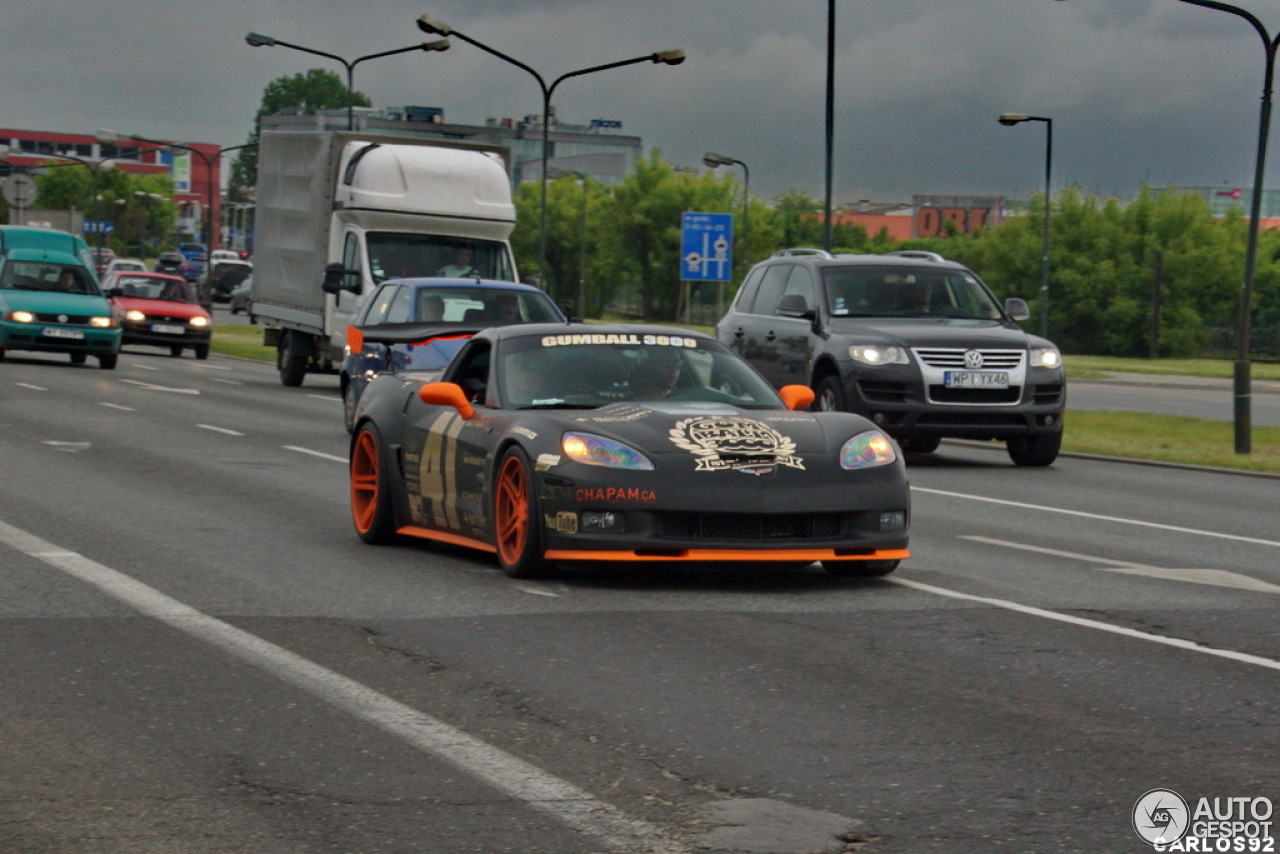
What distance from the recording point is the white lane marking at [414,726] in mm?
5180

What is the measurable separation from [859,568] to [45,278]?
29073mm

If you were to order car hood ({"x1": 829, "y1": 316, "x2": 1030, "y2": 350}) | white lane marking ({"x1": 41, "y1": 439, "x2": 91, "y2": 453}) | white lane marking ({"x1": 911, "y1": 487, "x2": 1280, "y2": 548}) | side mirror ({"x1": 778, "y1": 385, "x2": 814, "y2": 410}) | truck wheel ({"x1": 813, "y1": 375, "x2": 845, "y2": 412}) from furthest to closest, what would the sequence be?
truck wheel ({"x1": 813, "y1": 375, "x2": 845, "y2": 412})
car hood ({"x1": 829, "y1": 316, "x2": 1030, "y2": 350})
white lane marking ({"x1": 41, "y1": 439, "x2": 91, "y2": 453})
white lane marking ({"x1": 911, "y1": 487, "x2": 1280, "y2": 548})
side mirror ({"x1": 778, "y1": 385, "x2": 814, "y2": 410})

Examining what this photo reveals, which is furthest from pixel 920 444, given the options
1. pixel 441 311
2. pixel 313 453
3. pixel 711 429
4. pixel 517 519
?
pixel 517 519

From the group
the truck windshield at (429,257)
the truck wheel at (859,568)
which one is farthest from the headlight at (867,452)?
the truck windshield at (429,257)

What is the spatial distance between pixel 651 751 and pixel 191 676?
1.94 metres

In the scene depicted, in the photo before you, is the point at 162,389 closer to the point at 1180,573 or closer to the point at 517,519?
the point at 517,519

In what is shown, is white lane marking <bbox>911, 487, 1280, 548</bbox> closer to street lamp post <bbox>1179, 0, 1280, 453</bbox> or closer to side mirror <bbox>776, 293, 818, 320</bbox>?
side mirror <bbox>776, 293, 818, 320</bbox>

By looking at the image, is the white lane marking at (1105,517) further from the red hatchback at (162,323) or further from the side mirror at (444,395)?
the red hatchback at (162,323)

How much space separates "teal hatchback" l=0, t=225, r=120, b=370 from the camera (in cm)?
3544

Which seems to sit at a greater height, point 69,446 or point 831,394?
point 831,394

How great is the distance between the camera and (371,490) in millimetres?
11883

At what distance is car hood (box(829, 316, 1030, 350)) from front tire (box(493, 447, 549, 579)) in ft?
31.1

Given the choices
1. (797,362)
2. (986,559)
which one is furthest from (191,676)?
(797,362)

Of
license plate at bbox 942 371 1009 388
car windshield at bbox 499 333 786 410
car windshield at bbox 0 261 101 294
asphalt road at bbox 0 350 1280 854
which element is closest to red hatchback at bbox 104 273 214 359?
car windshield at bbox 0 261 101 294
